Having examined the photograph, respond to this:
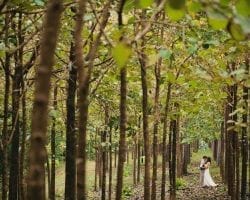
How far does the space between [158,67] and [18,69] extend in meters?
2.44

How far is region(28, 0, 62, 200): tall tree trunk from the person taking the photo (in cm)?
187

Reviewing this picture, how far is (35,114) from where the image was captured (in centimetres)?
→ 189

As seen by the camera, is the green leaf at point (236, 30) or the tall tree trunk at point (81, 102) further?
the tall tree trunk at point (81, 102)

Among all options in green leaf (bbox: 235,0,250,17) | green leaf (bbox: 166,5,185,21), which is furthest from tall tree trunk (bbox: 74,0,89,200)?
green leaf (bbox: 235,0,250,17)

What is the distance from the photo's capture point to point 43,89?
1.88 m

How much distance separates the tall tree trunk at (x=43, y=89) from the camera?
187 centimetres

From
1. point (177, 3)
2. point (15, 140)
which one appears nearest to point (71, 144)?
point (15, 140)

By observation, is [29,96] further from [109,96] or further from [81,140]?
[81,140]

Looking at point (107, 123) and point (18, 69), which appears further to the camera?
point (107, 123)

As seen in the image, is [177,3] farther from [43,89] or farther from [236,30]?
[43,89]

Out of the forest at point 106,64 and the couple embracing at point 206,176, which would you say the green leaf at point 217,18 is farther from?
the couple embracing at point 206,176

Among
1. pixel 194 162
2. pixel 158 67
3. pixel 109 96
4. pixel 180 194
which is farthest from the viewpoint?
pixel 194 162

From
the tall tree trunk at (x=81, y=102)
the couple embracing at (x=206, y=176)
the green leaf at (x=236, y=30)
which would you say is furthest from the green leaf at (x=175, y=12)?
the couple embracing at (x=206, y=176)

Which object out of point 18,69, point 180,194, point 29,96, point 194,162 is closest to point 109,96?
point 29,96
